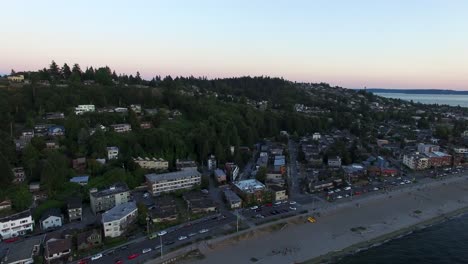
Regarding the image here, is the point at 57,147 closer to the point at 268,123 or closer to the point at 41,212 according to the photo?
the point at 41,212

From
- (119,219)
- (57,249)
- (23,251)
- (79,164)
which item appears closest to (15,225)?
(23,251)

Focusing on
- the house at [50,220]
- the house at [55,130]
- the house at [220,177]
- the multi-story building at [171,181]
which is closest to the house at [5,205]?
the house at [50,220]

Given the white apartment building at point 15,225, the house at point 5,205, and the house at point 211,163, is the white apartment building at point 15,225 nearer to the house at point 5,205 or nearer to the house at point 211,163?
the house at point 5,205

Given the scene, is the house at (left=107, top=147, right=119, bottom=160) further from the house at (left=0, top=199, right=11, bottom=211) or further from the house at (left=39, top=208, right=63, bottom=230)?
the house at (left=0, top=199, right=11, bottom=211)

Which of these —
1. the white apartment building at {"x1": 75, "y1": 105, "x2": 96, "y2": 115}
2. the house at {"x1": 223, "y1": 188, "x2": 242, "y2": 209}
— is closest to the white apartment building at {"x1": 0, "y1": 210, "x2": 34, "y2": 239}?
the house at {"x1": 223, "y1": 188, "x2": 242, "y2": 209}

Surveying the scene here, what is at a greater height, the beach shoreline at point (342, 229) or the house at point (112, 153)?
the house at point (112, 153)

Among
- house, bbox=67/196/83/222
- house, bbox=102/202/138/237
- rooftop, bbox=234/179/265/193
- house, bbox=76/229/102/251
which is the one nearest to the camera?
house, bbox=76/229/102/251

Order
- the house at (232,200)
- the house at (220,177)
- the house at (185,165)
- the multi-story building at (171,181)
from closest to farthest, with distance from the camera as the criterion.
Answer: the house at (232,200), the multi-story building at (171,181), the house at (220,177), the house at (185,165)
